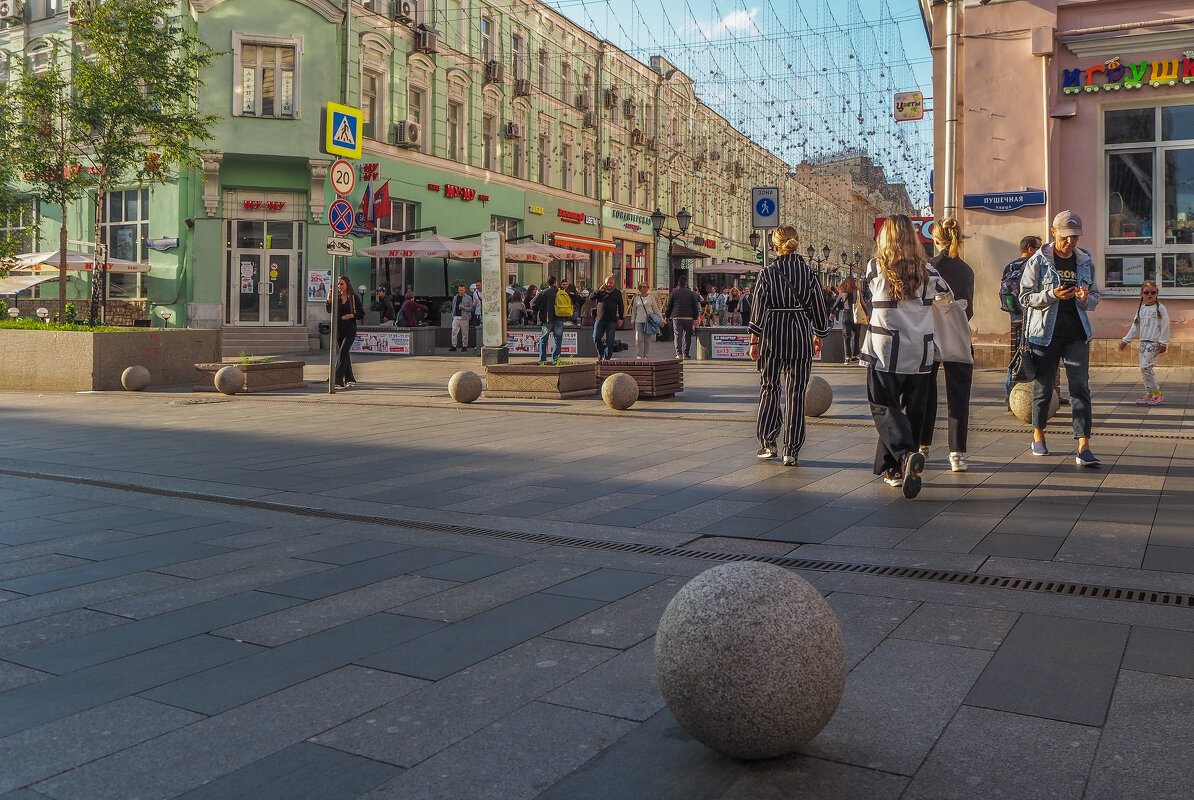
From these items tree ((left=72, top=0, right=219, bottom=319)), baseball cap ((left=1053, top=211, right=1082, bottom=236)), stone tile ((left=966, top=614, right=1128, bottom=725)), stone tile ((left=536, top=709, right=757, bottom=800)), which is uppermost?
tree ((left=72, top=0, right=219, bottom=319))

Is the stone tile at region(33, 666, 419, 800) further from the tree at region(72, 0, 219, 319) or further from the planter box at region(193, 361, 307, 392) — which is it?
the tree at region(72, 0, 219, 319)

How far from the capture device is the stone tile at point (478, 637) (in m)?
3.87

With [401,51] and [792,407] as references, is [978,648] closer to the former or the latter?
[792,407]

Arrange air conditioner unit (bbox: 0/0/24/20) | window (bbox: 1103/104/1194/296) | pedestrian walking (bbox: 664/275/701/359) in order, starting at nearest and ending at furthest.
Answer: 1. window (bbox: 1103/104/1194/296)
2. pedestrian walking (bbox: 664/275/701/359)
3. air conditioner unit (bbox: 0/0/24/20)

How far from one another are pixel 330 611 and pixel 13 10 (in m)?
36.0

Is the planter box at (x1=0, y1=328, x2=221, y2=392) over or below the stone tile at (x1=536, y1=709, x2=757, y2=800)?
over

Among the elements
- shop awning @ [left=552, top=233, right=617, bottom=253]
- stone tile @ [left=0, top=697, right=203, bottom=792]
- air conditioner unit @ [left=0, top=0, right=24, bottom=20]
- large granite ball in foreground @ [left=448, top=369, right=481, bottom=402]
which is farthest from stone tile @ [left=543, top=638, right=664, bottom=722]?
shop awning @ [left=552, top=233, right=617, bottom=253]

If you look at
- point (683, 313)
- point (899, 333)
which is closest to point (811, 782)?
point (899, 333)

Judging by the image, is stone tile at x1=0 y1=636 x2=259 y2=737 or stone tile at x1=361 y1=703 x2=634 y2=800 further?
stone tile at x1=0 y1=636 x2=259 y2=737

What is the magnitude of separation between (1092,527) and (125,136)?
1773cm

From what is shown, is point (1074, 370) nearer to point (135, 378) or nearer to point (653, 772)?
point (653, 772)

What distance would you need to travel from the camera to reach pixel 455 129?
122 feet

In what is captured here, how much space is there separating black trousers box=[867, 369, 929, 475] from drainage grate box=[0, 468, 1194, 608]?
208cm

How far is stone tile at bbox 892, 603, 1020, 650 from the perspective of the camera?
4090mm
